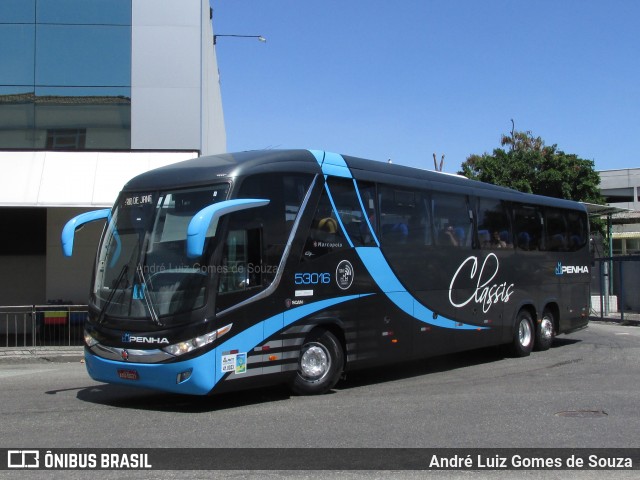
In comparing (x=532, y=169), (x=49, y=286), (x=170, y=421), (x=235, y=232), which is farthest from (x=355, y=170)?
(x=532, y=169)

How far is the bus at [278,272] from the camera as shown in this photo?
28.2ft

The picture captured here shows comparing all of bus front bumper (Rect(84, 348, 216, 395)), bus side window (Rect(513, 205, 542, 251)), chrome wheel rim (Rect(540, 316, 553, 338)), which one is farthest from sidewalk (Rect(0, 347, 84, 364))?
chrome wheel rim (Rect(540, 316, 553, 338))

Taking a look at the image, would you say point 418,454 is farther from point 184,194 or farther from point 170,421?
point 184,194

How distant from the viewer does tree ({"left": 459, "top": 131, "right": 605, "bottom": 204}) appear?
34.7 metres

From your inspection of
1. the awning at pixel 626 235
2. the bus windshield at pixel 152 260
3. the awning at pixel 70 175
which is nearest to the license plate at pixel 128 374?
the bus windshield at pixel 152 260

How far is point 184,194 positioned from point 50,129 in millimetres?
11153

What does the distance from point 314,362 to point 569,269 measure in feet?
29.2

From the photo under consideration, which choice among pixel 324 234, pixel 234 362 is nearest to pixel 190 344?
pixel 234 362

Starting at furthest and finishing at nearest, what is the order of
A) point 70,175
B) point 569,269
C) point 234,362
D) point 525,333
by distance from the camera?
point 70,175 → point 569,269 → point 525,333 → point 234,362

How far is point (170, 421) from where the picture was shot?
27.3 ft

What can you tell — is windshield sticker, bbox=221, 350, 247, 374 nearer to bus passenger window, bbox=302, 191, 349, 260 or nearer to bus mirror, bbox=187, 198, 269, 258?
bus mirror, bbox=187, 198, 269, 258

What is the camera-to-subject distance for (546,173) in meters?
34.8

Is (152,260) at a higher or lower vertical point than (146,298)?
higher

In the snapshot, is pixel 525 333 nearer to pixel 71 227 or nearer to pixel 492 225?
pixel 492 225
